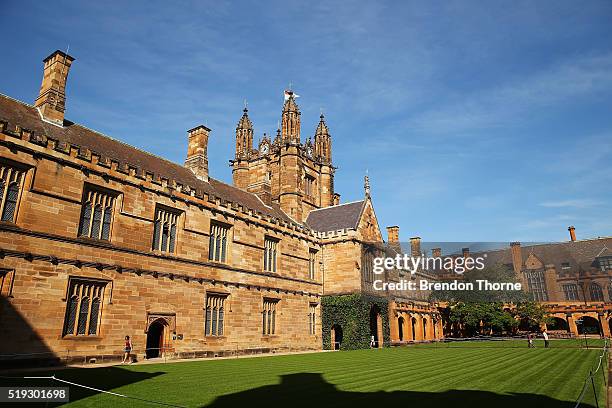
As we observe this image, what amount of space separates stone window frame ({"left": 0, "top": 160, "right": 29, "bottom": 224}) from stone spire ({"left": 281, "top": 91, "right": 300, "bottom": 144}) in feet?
87.3

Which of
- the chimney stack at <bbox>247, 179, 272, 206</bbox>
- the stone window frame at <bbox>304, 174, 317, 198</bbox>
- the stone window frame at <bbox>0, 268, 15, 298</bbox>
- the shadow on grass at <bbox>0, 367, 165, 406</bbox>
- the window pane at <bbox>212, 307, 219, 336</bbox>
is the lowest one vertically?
the shadow on grass at <bbox>0, 367, 165, 406</bbox>

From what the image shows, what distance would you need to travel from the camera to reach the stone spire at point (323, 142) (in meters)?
47.0

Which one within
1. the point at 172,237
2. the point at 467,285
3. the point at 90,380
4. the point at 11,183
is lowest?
the point at 90,380

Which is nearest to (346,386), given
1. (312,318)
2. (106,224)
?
(106,224)

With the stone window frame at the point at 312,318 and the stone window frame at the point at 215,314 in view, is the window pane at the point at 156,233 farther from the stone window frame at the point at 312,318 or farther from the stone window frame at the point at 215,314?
the stone window frame at the point at 312,318

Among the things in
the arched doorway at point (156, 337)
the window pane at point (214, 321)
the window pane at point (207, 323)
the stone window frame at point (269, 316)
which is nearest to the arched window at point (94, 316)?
the arched doorway at point (156, 337)

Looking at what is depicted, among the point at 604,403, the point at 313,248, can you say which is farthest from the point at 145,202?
the point at 604,403

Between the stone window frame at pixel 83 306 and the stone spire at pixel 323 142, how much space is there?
32348 millimetres

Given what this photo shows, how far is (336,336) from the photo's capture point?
34.3 meters

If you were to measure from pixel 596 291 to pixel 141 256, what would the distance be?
66795 millimetres

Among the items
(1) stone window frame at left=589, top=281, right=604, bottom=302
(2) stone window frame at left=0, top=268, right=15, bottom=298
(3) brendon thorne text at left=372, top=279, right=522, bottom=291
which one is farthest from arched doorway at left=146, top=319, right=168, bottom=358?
(1) stone window frame at left=589, top=281, right=604, bottom=302

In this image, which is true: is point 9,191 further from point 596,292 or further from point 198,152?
point 596,292

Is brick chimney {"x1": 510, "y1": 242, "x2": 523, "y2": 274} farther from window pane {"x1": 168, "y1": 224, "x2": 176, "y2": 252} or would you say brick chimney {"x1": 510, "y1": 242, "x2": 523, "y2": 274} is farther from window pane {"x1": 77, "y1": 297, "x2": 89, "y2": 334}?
window pane {"x1": 77, "y1": 297, "x2": 89, "y2": 334}

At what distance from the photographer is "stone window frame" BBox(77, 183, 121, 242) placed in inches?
692
